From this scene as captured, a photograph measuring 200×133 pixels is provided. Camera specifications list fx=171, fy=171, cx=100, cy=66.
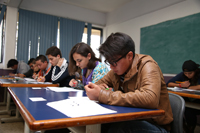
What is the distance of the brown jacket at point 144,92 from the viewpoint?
87 centimetres

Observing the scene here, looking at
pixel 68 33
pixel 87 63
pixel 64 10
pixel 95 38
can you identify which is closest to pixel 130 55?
pixel 87 63

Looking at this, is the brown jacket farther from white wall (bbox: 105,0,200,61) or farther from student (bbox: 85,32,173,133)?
white wall (bbox: 105,0,200,61)

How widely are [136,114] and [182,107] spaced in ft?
1.36

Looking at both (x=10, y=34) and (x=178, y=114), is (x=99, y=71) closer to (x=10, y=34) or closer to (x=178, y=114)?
(x=178, y=114)

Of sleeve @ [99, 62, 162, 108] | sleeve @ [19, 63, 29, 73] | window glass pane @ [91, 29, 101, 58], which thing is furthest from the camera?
window glass pane @ [91, 29, 101, 58]

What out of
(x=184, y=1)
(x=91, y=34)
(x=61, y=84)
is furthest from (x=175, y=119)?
(x=91, y=34)

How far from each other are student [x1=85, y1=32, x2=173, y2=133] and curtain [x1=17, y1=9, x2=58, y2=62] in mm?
4289

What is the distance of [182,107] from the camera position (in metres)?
1.03

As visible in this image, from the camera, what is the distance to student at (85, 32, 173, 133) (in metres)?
0.88

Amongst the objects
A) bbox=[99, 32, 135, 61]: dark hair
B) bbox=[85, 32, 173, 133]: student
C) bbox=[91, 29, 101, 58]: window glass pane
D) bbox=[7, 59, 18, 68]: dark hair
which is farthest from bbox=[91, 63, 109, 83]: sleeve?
bbox=[91, 29, 101, 58]: window glass pane

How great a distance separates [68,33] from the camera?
5.41 m

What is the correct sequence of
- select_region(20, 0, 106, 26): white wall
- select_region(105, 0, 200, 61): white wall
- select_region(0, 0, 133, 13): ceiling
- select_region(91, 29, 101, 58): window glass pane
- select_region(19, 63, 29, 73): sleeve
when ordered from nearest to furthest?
select_region(105, 0, 200, 61): white wall
select_region(19, 63, 29, 73): sleeve
select_region(20, 0, 106, 26): white wall
select_region(0, 0, 133, 13): ceiling
select_region(91, 29, 101, 58): window glass pane

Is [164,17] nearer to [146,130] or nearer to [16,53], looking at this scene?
[146,130]

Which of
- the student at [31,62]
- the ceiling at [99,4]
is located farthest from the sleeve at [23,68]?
the ceiling at [99,4]
